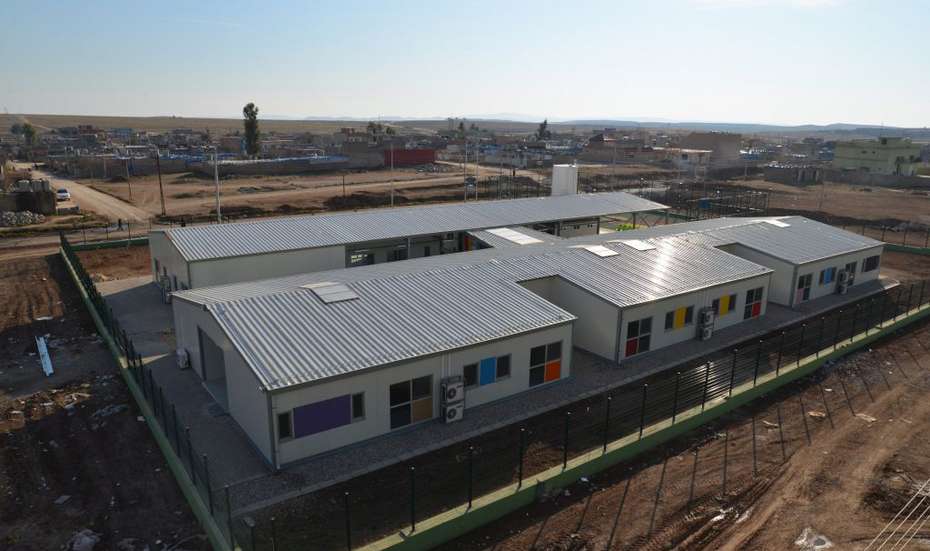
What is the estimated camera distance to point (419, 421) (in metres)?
19.3

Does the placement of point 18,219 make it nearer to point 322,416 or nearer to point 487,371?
point 322,416

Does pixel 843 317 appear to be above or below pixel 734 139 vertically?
below

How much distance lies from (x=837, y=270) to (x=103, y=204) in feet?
Answer: 225

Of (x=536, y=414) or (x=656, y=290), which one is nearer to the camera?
(x=536, y=414)

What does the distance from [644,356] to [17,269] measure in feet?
126

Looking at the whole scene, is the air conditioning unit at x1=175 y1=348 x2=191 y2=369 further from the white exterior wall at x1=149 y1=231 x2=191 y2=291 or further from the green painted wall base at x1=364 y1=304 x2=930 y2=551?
the green painted wall base at x1=364 y1=304 x2=930 y2=551

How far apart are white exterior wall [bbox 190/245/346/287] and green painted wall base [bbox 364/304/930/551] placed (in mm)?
18522

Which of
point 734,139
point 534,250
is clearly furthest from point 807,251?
point 734,139

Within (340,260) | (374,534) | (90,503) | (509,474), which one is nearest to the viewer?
(374,534)

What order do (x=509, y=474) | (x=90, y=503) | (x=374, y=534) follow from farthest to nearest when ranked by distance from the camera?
1. (x=509, y=474)
2. (x=90, y=503)
3. (x=374, y=534)

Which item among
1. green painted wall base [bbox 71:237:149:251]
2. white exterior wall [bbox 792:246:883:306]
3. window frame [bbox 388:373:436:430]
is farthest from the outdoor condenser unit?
green painted wall base [bbox 71:237:149:251]

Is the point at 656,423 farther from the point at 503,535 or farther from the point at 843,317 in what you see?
the point at 843,317

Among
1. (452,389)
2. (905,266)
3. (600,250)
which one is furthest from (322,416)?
(905,266)

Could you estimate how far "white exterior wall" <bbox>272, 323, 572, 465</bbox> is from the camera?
666 inches
